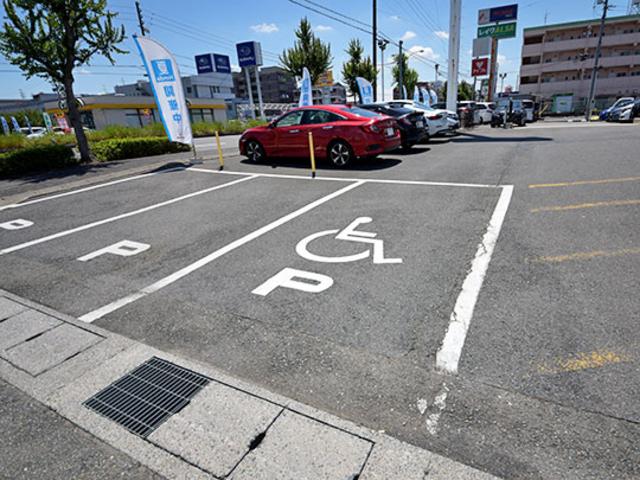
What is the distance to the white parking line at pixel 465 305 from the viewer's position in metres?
2.45

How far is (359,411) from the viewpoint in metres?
2.09

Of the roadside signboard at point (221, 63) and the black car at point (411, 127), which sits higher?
the roadside signboard at point (221, 63)

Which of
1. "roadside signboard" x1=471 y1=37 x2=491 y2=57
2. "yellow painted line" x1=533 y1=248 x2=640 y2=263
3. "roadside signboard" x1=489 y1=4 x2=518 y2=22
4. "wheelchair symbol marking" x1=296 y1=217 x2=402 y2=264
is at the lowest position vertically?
"yellow painted line" x1=533 y1=248 x2=640 y2=263

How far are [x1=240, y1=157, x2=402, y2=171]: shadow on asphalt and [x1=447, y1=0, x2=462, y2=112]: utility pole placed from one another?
10.7 meters

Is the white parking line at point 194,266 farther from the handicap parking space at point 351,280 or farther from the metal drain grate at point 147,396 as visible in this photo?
the metal drain grate at point 147,396

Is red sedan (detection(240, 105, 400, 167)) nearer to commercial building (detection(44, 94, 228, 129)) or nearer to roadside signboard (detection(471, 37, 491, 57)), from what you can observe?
roadside signboard (detection(471, 37, 491, 57))

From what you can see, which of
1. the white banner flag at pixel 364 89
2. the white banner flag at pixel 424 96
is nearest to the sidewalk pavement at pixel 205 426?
the white banner flag at pixel 364 89

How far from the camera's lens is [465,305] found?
3025mm

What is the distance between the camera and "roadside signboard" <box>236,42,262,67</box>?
3906cm

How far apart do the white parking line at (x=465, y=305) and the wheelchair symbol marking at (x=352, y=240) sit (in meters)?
0.80

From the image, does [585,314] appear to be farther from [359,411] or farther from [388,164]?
[388,164]

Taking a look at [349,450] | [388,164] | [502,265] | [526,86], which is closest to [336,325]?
[349,450]

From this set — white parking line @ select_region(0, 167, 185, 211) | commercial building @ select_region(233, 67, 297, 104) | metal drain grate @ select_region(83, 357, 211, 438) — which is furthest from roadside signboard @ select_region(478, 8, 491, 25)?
commercial building @ select_region(233, 67, 297, 104)

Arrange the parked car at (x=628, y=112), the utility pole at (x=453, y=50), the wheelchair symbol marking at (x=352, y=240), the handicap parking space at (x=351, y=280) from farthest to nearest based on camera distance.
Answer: the parked car at (x=628, y=112) → the utility pole at (x=453, y=50) → the wheelchair symbol marking at (x=352, y=240) → the handicap parking space at (x=351, y=280)
